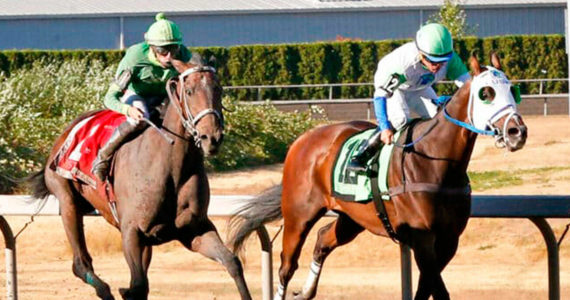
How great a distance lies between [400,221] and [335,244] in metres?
1.19

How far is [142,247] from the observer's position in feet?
25.0

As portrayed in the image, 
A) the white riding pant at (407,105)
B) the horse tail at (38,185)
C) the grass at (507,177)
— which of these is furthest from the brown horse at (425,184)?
the grass at (507,177)

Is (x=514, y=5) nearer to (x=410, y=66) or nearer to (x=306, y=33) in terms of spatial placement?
(x=306, y=33)

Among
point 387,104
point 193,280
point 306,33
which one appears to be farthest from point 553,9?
point 387,104

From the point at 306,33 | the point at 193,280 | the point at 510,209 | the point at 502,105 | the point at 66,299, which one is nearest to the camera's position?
the point at 502,105

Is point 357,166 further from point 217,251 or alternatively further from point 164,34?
point 164,34

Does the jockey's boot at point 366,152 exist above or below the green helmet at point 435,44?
below

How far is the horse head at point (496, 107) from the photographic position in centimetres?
720

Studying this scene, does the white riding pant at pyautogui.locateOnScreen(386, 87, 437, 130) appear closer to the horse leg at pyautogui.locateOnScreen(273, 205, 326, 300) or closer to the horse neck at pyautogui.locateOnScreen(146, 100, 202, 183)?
the horse leg at pyautogui.locateOnScreen(273, 205, 326, 300)

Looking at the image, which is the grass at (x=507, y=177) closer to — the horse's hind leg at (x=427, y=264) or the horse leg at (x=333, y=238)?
the horse leg at (x=333, y=238)

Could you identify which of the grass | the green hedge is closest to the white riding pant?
the grass

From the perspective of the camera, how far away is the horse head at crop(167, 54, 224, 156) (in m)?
6.97

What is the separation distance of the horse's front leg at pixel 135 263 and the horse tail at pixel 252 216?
149 cm

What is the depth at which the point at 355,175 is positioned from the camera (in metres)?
8.36
